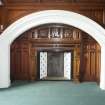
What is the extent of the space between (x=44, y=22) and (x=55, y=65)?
168cm

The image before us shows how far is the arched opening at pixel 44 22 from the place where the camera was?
22.4 feet

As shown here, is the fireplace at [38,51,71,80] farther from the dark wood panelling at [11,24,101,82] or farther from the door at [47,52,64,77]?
the dark wood panelling at [11,24,101,82]

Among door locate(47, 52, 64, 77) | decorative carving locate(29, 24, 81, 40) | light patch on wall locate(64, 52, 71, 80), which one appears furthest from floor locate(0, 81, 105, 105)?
decorative carving locate(29, 24, 81, 40)

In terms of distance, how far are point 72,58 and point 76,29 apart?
3.12 ft

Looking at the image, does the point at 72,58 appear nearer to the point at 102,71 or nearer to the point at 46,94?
the point at 102,71

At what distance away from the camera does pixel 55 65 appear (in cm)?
797

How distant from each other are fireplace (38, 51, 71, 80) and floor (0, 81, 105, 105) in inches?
15.3

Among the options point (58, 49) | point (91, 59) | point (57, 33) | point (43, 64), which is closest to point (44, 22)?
point (57, 33)

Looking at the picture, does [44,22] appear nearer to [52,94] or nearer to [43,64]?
[43,64]

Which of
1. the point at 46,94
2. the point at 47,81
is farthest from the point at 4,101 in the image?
the point at 47,81

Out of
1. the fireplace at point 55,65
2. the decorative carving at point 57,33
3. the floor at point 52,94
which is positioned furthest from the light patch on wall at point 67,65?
the decorative carving at point 57,33

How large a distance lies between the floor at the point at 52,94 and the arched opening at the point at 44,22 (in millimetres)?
500

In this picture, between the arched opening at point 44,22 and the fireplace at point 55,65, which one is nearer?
the arched opening at point 44,22

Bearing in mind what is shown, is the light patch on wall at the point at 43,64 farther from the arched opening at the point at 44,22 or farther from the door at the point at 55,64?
the arched opening at the point at 44,22
